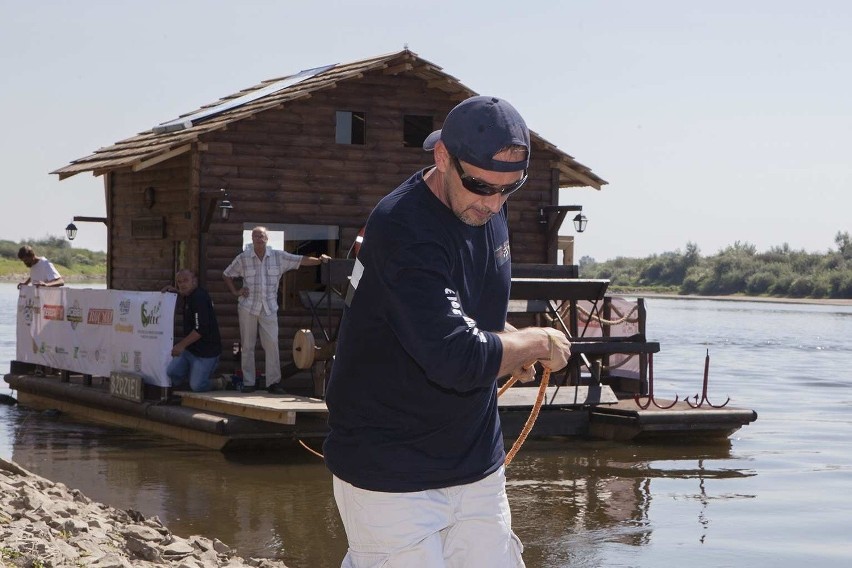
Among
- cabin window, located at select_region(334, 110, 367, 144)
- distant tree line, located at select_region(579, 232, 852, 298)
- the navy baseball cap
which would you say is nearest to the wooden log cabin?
cabin window, located at select_region(334, 110, 367, 144)

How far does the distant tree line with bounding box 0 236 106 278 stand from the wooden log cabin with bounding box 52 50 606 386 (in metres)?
91.2

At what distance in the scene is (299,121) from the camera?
17578mm

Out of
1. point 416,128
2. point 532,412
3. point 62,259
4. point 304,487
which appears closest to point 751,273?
point 62,259

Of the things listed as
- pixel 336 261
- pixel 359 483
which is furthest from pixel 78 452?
pixel 359 483

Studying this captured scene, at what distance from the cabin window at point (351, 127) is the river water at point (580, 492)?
17.6 ft

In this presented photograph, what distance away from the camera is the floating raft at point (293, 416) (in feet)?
43.0

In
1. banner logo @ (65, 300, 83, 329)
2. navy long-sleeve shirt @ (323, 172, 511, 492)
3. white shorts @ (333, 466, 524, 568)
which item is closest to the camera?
navy long-sleeve shirt @ (323, 172, 511, 492)

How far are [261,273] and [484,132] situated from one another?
11963 millimetres

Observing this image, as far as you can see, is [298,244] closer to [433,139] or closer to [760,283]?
[433,139]

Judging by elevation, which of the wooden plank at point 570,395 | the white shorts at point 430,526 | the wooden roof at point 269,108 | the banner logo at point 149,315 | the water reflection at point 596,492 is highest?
the wooden roof at point 269,108

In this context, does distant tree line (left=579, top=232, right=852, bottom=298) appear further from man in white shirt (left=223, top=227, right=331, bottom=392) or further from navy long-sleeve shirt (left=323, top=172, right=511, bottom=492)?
navy long-sleeve shirt (left=323, top=172, right=511, bottom=492)

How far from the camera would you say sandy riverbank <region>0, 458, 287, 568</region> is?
249 inches

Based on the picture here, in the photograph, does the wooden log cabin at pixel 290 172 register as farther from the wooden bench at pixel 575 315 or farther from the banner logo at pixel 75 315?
the wooden bench at pixel 575 315

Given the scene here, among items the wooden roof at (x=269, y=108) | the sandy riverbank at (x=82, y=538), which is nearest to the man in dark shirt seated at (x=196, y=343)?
the wooden roof at (x=269, y=108)
